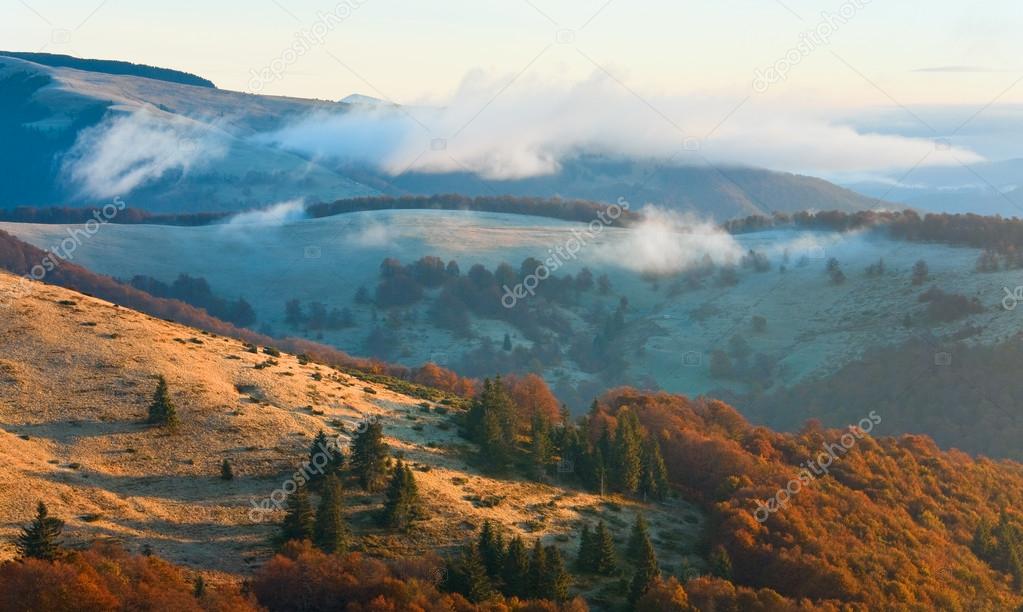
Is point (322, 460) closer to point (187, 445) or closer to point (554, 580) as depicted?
point (187, 445)

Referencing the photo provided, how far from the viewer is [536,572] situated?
65562 millimetres

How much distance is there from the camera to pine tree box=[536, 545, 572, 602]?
6488 centimetres

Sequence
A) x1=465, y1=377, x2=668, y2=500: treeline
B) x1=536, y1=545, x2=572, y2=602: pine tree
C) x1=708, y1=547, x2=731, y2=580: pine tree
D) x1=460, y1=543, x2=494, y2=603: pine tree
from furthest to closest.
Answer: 1. x1=465, y1=377, x2=668, y2=500: treeline
2. x1=708, y1=547, x2=731, y2=580: pine tree
3. x1=536, y1=545, x2=572, y2=602: pine tree
4. x1=460, y1=543, x2=494, y2=603: pine tree

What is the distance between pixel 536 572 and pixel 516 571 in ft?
4.46

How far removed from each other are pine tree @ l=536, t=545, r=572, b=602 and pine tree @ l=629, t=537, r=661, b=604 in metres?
4.84

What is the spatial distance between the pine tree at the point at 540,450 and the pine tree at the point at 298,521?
2967 centimetres

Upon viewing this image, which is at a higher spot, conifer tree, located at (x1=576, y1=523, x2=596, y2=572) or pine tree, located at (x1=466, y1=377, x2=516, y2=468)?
pine tree, located at (x1=466, y1=377, x2=516, y2=468)

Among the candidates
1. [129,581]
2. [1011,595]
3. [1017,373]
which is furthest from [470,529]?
[1017,373]

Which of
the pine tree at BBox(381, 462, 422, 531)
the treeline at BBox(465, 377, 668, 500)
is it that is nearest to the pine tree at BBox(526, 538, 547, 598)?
the pine tree at BBox(381, 462, 422, 531)

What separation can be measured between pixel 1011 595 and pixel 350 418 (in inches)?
2497

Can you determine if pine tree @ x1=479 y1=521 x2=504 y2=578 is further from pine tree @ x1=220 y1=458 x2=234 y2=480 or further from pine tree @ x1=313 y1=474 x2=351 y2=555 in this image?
pine tree @ x1=220 y1=458 x2=234 y2=480

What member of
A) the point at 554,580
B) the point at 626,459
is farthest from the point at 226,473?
the point at 626,459

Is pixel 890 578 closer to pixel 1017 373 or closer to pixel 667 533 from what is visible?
pixel 667 533

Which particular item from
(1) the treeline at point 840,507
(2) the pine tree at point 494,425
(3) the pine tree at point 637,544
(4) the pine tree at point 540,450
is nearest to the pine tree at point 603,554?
(3) the pine tree at point 637,544
